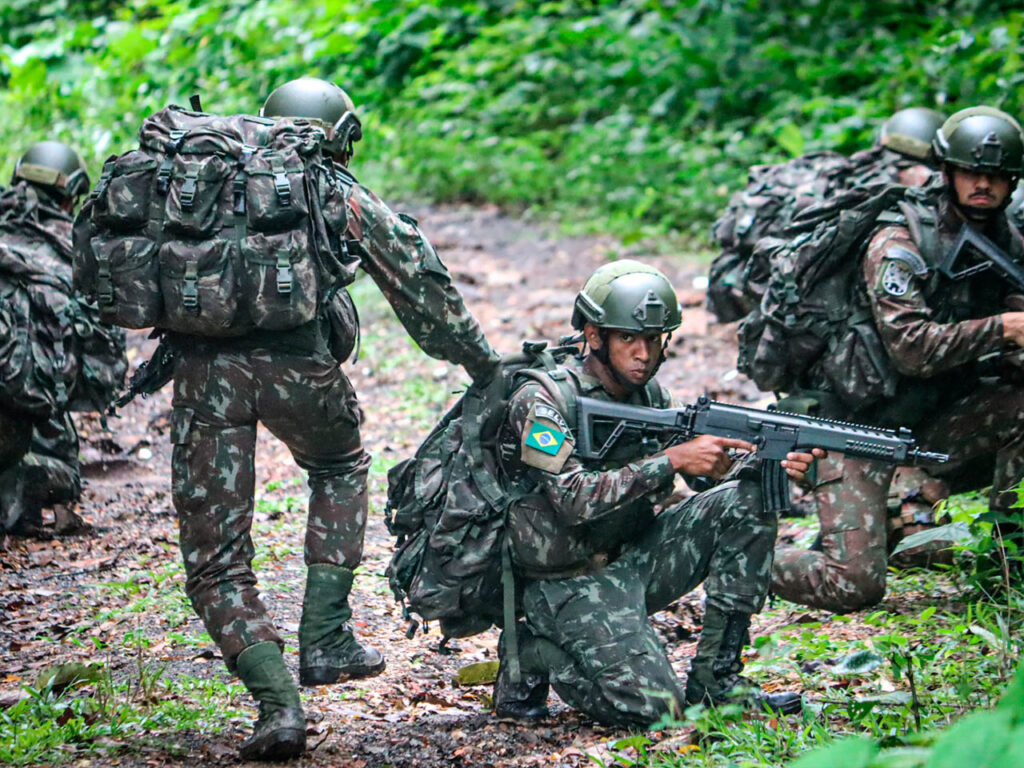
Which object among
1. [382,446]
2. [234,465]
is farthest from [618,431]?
[382,446]

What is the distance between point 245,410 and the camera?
4.54 metres

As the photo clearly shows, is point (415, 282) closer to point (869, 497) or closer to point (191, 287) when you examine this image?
point (191, 287)

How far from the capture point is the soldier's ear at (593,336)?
4934 millimetres

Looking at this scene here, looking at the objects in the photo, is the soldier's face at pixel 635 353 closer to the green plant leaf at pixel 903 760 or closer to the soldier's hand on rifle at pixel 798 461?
the soldier's hand on rifle at pixel 798 461

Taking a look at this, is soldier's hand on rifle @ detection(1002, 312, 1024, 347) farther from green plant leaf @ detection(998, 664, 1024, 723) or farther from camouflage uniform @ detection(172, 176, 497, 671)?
green plant leaf @ detection(998, 664, 1024, 723)

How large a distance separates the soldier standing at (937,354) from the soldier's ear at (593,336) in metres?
1.51

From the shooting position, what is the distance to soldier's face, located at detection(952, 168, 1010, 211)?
5711 millimetres

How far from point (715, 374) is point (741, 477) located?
5.03 metres

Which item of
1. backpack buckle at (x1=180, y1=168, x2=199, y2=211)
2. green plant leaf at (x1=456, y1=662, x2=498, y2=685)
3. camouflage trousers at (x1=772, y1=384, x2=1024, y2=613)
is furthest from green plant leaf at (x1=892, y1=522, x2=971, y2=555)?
backpack buckle at (x1=180, y1=168, x2=199, y2=211)

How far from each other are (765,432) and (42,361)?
4207mm

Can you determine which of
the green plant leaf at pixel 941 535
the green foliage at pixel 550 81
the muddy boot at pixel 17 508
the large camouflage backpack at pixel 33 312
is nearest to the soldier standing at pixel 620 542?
the green plant leaf at pixel 941 535

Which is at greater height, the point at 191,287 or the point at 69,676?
the point at 191,287

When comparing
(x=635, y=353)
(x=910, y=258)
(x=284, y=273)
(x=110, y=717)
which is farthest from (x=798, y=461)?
(x=110, y=717)

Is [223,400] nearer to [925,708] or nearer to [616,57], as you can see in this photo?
[925,708]
